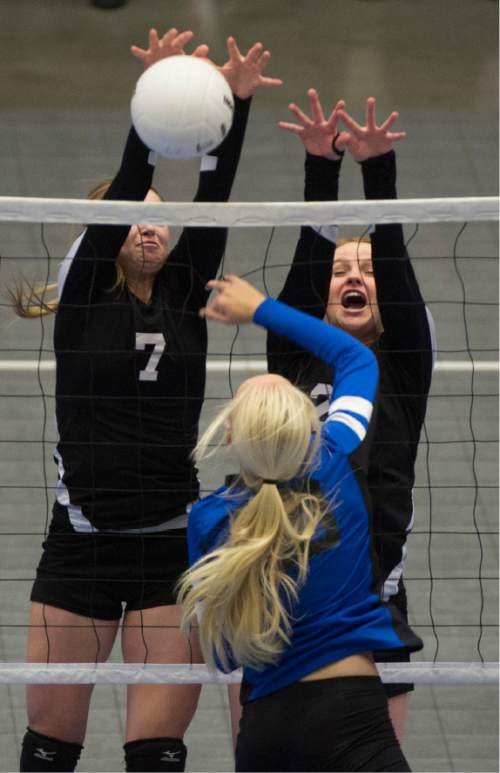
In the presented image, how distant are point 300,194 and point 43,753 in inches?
214

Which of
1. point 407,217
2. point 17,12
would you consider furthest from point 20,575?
point 17,12

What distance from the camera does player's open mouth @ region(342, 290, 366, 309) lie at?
4246mm

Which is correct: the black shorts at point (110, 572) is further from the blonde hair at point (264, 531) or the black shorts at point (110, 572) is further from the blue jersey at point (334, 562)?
the blonde hair at point (264, 531)

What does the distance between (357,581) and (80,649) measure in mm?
1169

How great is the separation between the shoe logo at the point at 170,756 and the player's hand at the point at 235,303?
1274mm

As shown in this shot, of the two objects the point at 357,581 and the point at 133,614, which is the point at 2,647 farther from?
the point at 357,581

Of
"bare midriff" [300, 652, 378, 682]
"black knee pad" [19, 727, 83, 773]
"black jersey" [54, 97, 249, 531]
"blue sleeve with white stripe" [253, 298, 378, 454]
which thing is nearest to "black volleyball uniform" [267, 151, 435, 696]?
"black jersey" [54, 97, 249, 531]

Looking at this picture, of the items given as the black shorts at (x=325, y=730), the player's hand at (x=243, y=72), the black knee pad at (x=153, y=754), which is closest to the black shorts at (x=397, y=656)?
the black knee pad at (x=153, y=754)

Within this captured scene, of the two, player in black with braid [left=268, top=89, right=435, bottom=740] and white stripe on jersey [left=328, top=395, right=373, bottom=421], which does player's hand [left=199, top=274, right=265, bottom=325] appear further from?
player in black with braid [left=268, top=89, right=435, bottom=740]

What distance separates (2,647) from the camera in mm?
5879

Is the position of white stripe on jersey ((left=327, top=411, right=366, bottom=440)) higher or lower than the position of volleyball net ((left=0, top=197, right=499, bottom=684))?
higher

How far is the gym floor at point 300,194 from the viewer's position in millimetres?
5766

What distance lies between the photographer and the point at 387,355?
4121 mm

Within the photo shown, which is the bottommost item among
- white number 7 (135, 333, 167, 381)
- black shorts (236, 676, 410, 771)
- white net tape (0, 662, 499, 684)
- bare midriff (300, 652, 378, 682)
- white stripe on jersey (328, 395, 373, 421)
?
white net tape (0, 662, 499, 684)
